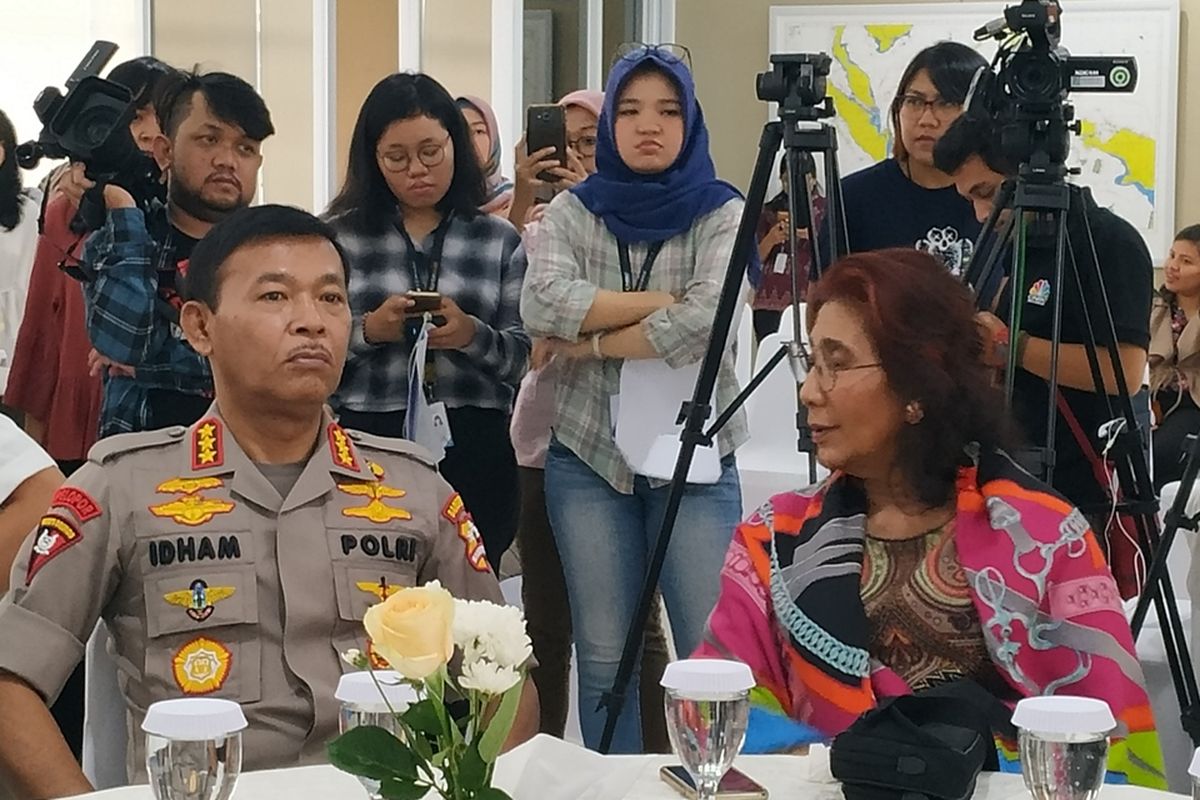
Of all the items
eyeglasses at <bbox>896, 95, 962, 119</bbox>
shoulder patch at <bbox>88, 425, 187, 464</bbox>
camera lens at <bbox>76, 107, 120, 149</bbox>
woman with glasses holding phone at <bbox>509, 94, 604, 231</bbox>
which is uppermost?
eyeglasses at <bbox>896, 95, 962, 119</bbox>

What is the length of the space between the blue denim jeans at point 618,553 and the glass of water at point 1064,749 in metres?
1.57

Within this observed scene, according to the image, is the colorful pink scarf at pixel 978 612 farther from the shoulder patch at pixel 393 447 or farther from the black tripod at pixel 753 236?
the black tripod at pixel 753 236

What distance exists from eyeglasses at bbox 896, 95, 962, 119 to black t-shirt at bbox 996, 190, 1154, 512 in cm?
41

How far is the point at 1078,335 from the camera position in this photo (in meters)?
2.53

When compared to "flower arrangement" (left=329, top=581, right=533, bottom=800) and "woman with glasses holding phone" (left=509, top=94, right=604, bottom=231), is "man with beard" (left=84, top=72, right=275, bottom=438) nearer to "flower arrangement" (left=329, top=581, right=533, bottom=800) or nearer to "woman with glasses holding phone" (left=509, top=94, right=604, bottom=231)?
"woman with glasses holding phone" (left=509, top=94, right=604, bottom=231)

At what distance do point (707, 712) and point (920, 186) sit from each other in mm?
1721

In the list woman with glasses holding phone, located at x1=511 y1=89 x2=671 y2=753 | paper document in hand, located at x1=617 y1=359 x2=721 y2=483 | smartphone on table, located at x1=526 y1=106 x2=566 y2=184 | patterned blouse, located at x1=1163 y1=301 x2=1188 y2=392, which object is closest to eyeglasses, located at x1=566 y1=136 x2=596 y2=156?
smartphone on table, located at x1=526 y1=106 x2=566 y2=184

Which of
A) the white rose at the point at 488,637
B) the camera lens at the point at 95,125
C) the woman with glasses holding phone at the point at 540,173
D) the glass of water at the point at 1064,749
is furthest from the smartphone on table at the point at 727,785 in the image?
the woman with glasses holding phone at the point at 540,173

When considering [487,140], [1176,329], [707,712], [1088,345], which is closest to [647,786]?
[707,712]

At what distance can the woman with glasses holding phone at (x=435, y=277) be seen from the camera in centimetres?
286

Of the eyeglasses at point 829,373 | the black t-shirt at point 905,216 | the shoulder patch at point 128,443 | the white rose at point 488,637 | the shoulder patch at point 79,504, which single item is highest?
the black t-shirt at point 905,216

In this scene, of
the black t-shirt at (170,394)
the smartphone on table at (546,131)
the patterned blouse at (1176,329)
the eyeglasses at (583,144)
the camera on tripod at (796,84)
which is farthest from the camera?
the patterned blouse at (1176,329)

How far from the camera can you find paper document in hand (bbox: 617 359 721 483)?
2.81 metres

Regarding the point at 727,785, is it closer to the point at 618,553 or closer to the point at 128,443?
the point at 128,443
